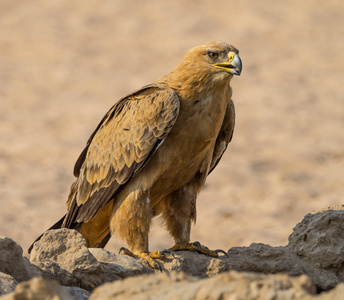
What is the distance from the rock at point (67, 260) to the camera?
704 cm

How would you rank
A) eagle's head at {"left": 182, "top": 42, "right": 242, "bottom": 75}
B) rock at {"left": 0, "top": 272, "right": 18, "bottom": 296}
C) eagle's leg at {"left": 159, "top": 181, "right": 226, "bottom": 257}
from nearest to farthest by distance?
rock at {"left": 0, "top": 272, "right": 18, "bottom": 296}
eagle's head at {"left": 182, "top": 42, "right": 242, "bottom": 75}
eagle's leg at {"left": 159, "top": 181, "right": 226, "bottom": 257}

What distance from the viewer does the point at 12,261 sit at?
6816mm

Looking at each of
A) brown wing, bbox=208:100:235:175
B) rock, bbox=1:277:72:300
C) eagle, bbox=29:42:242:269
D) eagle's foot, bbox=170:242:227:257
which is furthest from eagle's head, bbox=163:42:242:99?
rock, bbox=1:277:72:300

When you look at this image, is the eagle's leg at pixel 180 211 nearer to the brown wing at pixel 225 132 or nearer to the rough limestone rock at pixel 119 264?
the brown wing at pixel 225 132

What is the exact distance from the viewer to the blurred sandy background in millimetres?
17516

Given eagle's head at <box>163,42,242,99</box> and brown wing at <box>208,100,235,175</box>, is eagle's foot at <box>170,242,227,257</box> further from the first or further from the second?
eagle's head at <box>163,42,242,99</box>

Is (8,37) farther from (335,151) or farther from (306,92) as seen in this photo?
(335,151)

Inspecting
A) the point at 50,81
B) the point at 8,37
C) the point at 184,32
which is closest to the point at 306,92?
the point at 184,32

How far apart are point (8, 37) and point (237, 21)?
22.5 feet

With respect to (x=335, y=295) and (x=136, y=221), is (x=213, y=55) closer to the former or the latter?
(x=136, y=221)

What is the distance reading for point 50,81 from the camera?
76.1 ft

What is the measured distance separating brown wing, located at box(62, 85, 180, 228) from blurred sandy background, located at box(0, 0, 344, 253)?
6758mm

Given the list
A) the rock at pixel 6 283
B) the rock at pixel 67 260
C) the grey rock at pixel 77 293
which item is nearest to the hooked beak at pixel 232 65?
the rock at pixel 67 260

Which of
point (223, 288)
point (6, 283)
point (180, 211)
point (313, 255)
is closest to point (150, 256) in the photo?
point (180, 211)
